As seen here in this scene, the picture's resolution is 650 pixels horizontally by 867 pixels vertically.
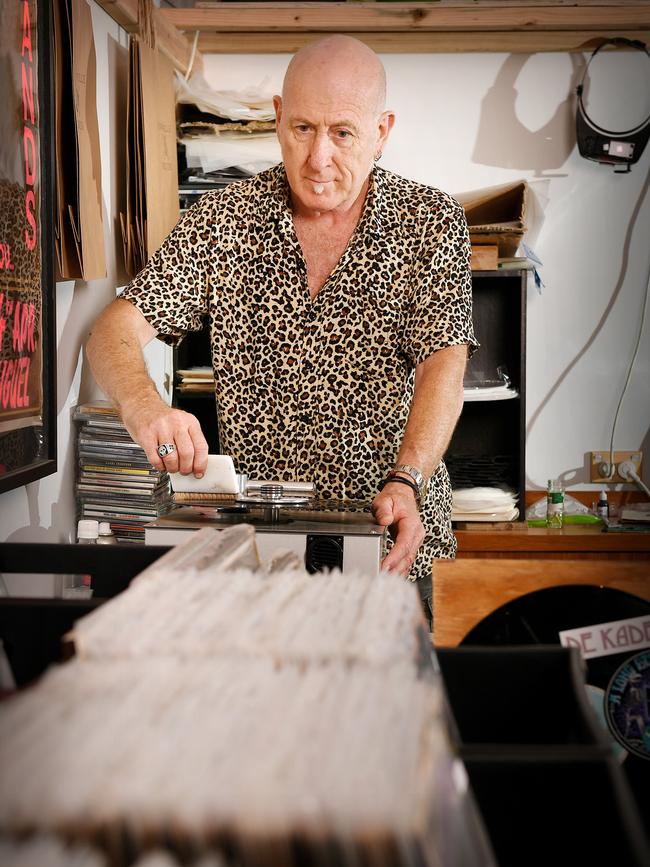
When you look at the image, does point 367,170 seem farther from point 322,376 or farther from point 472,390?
point 472,390

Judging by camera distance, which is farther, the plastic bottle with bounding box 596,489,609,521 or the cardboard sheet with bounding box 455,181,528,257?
the plastic bottle with bounding box 596,489,609,521

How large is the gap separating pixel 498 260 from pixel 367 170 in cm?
148

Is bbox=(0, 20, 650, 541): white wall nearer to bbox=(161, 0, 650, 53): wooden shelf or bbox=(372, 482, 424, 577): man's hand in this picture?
bbox=(161, 0, 650, 53): wooden shelf

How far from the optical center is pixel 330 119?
67.1 inches

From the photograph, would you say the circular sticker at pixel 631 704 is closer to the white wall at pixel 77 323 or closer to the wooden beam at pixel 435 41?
the white wall at pixel 77 323

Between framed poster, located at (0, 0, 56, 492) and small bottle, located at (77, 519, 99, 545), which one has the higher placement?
framed poster, located at (0, 0, 56, 492)

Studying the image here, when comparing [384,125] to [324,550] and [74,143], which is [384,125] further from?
[324,550]

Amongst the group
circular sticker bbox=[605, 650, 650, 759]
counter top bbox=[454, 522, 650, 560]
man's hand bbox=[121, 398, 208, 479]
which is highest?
man's hand bbox=[121, 398, 208, 479]

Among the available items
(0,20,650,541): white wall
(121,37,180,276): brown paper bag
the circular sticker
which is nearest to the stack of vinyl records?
(121,37,180,276): brown paper bag

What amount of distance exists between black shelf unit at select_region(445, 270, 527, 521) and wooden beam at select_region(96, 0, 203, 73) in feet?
3.99

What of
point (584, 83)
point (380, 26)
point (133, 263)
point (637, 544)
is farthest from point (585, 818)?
point (584, 83)

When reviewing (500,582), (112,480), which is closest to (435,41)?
(112,480)

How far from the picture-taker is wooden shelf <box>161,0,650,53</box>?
121 inches

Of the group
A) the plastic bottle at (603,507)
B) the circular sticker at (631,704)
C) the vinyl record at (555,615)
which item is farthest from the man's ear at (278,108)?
the plastic bottle at (603,507)
